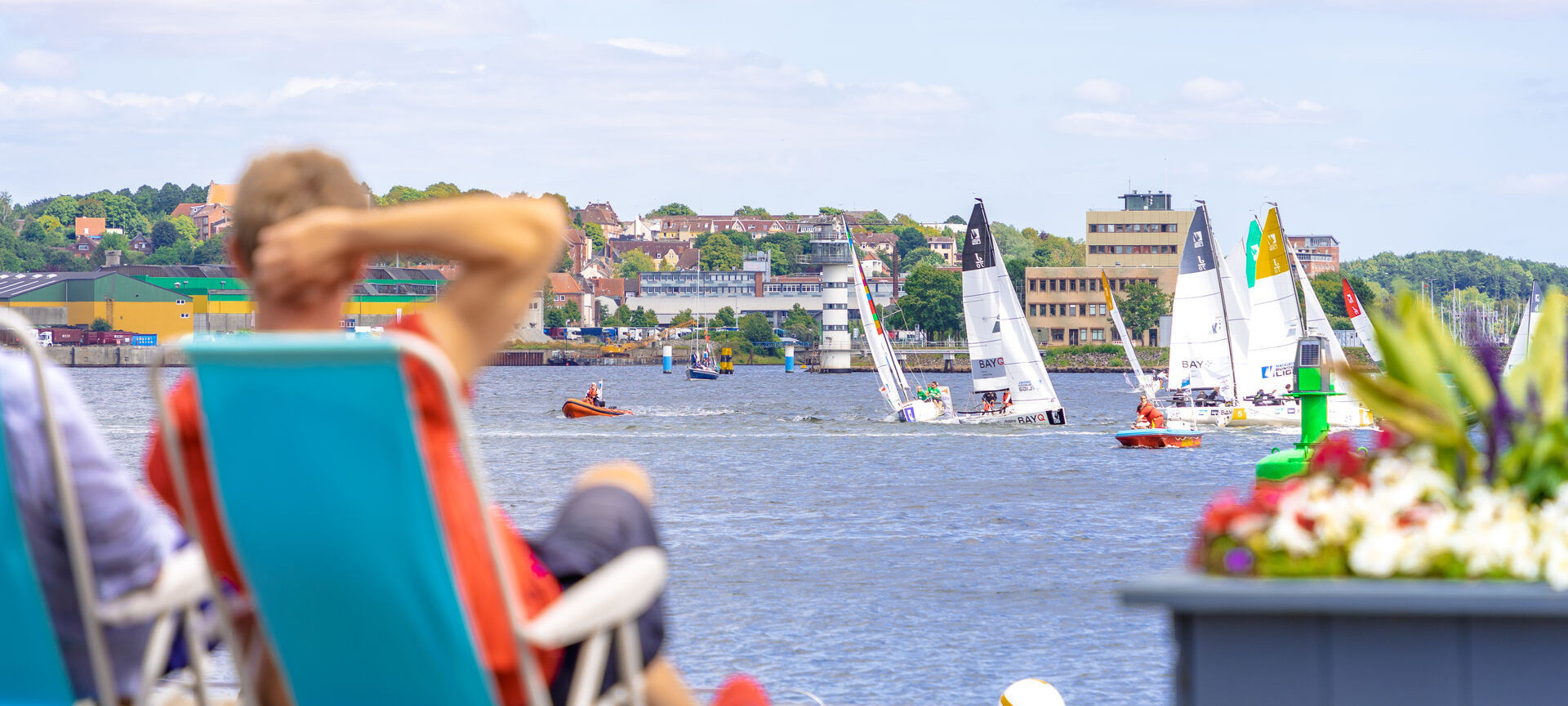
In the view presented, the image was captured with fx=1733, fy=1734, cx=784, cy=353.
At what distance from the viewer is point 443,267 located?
198250mm

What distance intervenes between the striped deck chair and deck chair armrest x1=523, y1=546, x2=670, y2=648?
705mm

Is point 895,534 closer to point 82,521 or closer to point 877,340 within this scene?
point 877,340

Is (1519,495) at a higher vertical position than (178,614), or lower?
higher

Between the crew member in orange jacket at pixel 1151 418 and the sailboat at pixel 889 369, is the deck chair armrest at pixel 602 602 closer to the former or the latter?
the crew member in orange jacket at pixel 1151 418

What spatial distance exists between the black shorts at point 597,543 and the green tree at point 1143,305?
144429mm

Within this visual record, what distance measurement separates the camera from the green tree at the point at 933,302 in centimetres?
16900

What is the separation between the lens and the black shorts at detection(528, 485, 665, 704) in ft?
8.85

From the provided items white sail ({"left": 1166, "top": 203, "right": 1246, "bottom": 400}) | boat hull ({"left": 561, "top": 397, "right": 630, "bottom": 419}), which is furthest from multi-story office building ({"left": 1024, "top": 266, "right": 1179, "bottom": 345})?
white sail ({"left": 1166, "top": 203, "right": 1246, "bottom": 400})

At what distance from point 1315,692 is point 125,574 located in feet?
6.17

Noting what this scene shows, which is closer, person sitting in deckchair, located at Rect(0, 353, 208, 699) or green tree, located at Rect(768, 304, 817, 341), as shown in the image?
person sitting in deckchair, located at Rect(0, 353, 208, 699)

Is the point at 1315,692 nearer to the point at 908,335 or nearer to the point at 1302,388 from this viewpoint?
the point at 1302,388

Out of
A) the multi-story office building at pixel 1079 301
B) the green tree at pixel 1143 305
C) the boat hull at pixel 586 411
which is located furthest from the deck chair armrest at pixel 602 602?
the multi-story office building at pixel 1079 301

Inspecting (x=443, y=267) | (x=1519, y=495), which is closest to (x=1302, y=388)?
(x=1519, y=495)

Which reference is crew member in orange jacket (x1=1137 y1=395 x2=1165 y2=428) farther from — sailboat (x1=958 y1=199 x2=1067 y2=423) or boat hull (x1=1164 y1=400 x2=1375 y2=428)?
sailboat (x1=958 y1=199 x2=1067 y2=423)
